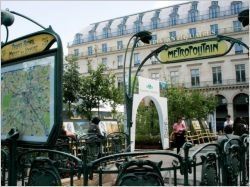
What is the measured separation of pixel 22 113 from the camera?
147 inches

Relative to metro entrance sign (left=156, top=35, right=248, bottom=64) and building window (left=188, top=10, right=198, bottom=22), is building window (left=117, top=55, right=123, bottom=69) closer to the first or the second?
building window (left=188, top=10, right=198, bottom=22)

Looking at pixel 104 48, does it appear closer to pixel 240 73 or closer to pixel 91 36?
pixel 91 36

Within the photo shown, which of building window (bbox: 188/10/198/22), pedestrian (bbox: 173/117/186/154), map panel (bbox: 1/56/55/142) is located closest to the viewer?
map panel (bbox: 1/56/55/142)

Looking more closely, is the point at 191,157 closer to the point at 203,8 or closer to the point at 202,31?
the point at 202,31

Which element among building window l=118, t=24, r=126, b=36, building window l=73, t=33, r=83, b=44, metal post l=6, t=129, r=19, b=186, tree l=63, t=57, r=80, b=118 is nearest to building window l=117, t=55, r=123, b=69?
building window l=118, t=24, r=126, b=36

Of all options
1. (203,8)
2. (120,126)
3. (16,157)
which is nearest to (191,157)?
(16,157)

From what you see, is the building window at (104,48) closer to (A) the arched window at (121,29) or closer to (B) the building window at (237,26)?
(A) the arched window at (121,29)

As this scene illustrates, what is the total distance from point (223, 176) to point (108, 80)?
2123 cm

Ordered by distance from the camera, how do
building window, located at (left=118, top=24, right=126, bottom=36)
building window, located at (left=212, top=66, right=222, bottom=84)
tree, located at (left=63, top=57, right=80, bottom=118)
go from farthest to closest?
1. building window, located at (left=118, top=24, right=126, bottom=36)
2. building window, located at (left=212, top=66, right=222, bottom=84)
3. tree, located at (left=63, top=57, right=80, bottom=118)

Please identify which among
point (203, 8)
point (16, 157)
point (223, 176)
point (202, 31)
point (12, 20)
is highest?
point (203, 8)

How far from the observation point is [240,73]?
4112 centimetres

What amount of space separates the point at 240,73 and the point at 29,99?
4013 cm

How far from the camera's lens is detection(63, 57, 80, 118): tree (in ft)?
75.6

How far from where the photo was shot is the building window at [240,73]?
40.9m
